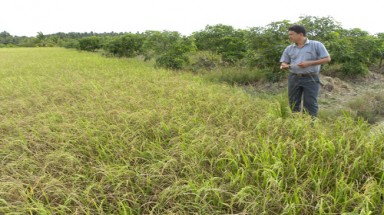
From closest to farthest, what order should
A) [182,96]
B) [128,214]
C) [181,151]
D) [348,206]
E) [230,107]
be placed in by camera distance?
[348,206] → [128,214] → [181,151] → [230,107] → [182,96]

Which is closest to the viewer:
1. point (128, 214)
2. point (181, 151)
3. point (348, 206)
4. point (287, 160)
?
point (348, 206)

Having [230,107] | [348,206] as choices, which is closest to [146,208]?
[348,206]

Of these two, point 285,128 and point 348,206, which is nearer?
point 348,206

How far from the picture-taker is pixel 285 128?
10.3 ft

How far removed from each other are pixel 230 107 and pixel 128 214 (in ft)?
8.27

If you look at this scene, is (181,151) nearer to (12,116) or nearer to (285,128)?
(285,128)

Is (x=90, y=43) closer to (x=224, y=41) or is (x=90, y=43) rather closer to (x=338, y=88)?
(x=224, y=41)

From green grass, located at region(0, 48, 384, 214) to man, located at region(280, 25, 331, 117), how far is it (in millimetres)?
503

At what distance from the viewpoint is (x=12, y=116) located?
4.17 m

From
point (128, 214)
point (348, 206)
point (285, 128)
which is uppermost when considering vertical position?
point (285, 128)

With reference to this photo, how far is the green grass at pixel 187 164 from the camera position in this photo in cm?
198

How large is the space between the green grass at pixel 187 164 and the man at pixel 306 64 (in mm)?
503

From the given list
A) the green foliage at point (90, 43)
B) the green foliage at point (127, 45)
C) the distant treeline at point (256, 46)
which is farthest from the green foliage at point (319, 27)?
the green foliage at point (90, 43)

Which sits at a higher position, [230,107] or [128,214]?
[230,107]
